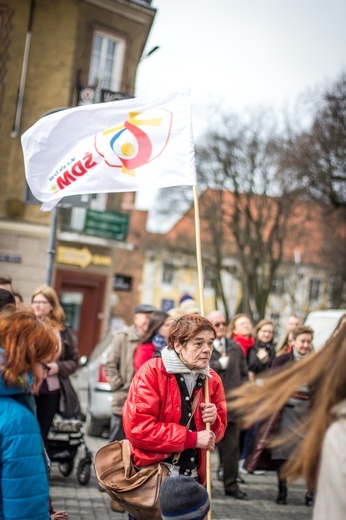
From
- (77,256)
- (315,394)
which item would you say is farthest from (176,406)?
(77,256)

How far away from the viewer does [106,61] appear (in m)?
23.6

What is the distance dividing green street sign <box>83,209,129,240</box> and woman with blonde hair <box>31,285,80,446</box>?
16.5 meters

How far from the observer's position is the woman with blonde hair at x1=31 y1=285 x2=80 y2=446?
7.29 meters

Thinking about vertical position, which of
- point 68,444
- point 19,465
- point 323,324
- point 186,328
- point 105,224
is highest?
point 105,224

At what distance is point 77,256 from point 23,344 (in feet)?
72.6

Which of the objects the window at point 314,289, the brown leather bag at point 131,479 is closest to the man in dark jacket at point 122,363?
the brown leather bag at point 131,479

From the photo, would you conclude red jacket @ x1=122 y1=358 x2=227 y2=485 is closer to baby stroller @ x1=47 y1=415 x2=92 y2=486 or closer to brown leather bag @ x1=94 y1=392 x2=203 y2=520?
brown leather bag @ x1=94 y1=392 x2=203 y2=520

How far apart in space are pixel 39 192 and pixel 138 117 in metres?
1.04

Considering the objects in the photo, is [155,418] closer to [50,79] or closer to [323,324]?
[323,324]

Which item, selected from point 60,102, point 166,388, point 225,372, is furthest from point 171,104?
point 60,102

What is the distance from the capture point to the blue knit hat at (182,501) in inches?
131

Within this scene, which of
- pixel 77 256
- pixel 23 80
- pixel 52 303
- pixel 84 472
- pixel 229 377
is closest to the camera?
pixel 52 303

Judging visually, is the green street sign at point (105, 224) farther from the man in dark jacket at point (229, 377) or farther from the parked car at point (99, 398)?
the man in dark jacket at point (229, 377)

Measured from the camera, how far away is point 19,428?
3.09 metres
